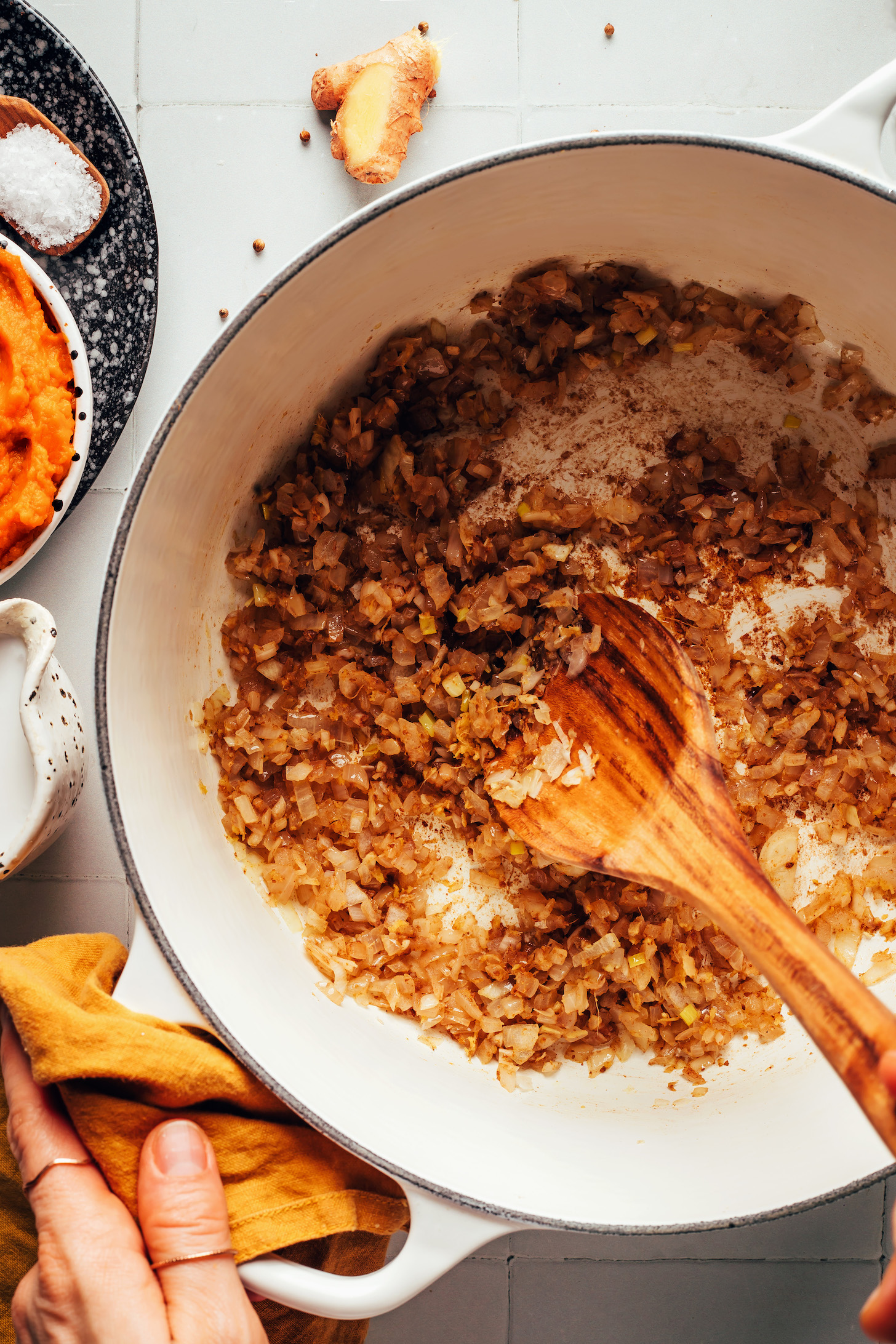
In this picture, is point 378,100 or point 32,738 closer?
point 32,738

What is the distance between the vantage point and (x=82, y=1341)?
0.96 m

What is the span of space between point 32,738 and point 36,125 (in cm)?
89

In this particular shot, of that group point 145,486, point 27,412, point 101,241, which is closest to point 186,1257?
point 145,486

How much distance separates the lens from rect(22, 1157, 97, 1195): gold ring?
990 mm

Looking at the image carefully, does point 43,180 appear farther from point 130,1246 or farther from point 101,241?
point 130,1246

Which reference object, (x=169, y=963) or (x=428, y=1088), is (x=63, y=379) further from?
(x=428, y=1088)

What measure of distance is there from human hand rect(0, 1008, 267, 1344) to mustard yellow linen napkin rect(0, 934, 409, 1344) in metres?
0.02

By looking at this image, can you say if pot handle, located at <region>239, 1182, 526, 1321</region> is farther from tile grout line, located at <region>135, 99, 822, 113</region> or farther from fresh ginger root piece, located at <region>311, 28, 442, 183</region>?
tile grout line, located at <region>135, 99, 822, 113</region>

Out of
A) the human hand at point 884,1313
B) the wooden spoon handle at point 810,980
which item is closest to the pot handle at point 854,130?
the wooden spoon handle at point 810,980

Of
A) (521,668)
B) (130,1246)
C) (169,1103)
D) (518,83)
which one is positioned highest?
(518,83)

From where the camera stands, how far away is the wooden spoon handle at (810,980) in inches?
31.3

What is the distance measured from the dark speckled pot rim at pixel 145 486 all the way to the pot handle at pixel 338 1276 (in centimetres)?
1

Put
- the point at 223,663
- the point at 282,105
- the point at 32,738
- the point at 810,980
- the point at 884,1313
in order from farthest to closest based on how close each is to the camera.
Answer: the point at 282,105 → the point at 223,663 → the point at 32,738 → the point at 810,980 → the point at 884,1313

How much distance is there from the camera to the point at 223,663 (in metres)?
1.23
